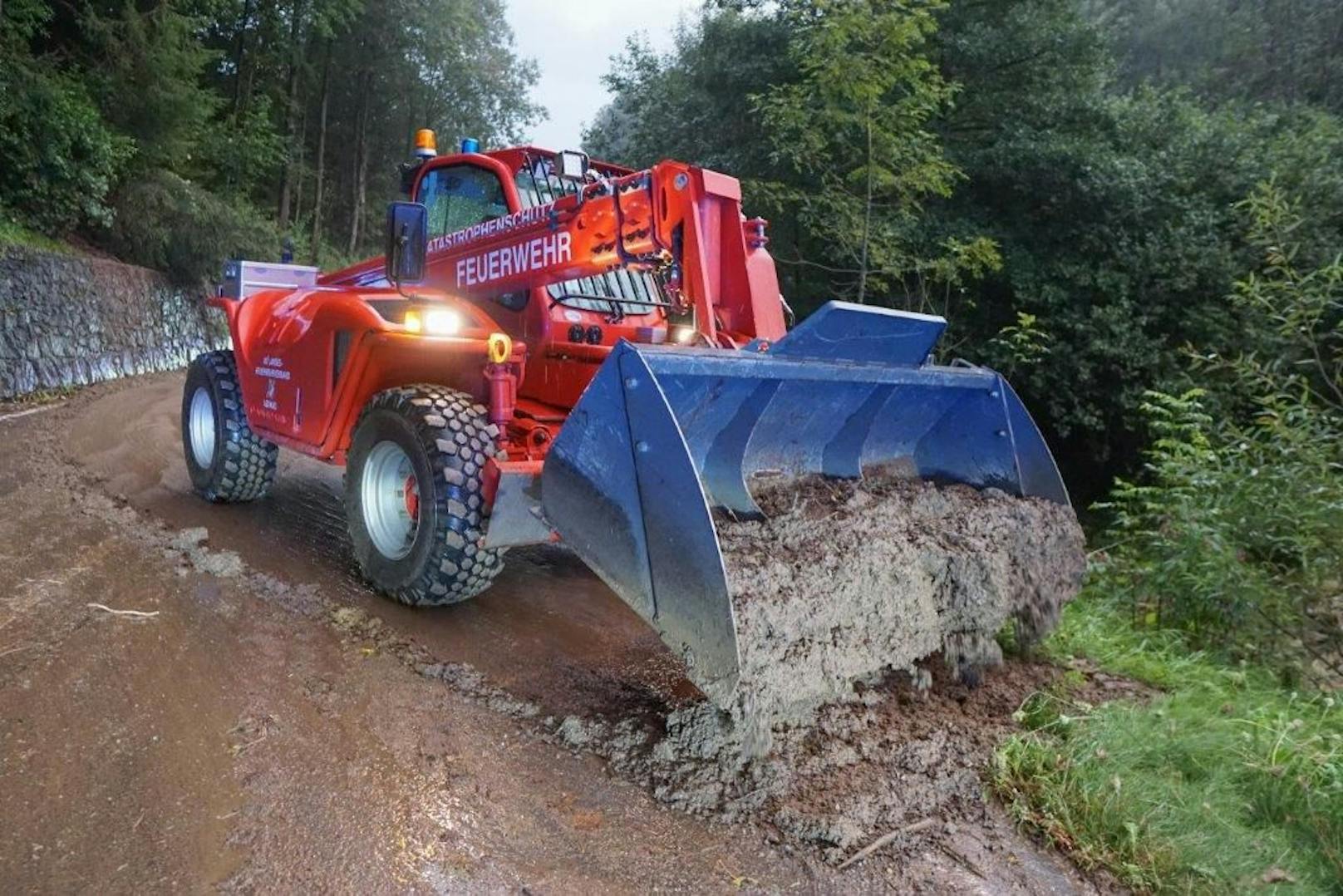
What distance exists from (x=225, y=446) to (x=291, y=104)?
2098 centimetres

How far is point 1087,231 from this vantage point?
1124 cm

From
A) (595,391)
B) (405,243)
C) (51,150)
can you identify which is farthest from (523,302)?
(51,150)

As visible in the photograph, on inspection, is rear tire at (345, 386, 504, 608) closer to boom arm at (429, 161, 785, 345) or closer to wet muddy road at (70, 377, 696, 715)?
wet muddy road at (70, 377, 696, 715)

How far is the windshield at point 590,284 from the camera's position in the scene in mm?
4469

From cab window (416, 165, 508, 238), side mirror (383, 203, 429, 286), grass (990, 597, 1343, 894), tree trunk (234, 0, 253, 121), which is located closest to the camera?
grass (990, 597, 1343, 894)

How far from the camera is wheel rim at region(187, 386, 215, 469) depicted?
5.76 metres

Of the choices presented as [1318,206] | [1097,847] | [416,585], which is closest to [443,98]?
[1318,206]

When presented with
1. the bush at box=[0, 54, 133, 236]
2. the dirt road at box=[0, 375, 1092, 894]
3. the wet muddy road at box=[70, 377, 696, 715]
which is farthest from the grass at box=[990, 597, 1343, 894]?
the bush at box=[0, 54, 133, 236]

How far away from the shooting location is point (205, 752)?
257cm

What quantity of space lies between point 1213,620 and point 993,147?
9537 millimetres

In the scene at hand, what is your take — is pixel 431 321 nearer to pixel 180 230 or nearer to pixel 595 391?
pixel 595 391

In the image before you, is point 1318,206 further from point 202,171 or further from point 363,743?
point 202,171

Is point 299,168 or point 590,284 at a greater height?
point 299,168

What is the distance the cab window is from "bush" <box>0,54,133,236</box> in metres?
9.83
